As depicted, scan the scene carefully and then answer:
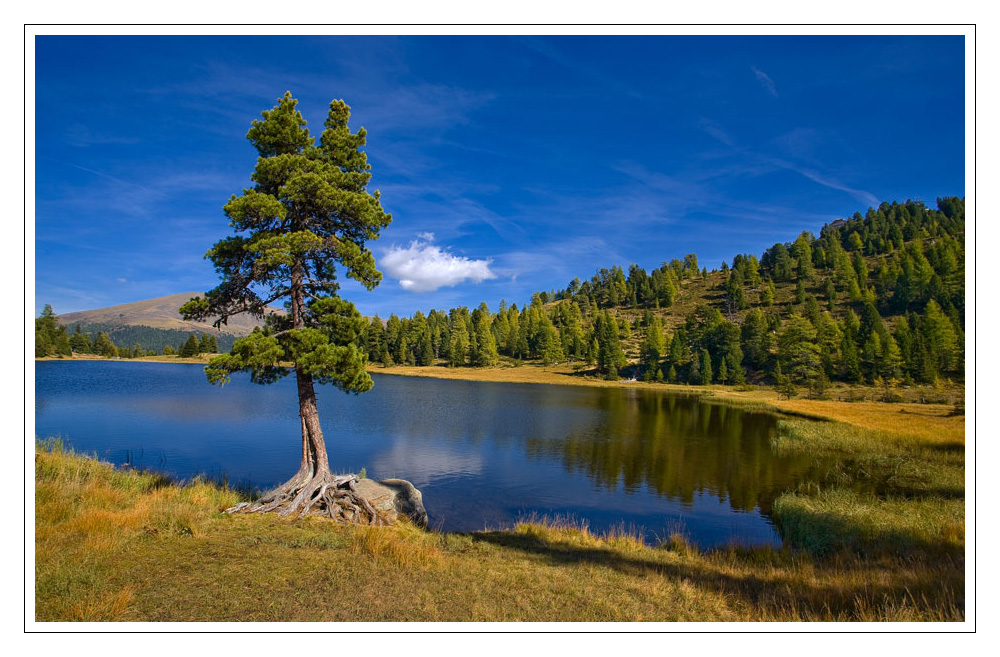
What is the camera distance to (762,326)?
4023 inches

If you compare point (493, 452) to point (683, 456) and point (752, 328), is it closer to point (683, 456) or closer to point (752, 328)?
point (683, 456)

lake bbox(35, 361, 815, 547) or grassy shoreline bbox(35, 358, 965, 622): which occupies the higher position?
grassy shoreline bbox(35, 358, 965, 622)

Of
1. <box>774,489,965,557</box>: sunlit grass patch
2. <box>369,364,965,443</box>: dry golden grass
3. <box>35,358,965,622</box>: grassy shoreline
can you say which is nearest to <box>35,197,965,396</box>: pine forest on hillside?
<box>369,364,965,443</box>: dry golden grass

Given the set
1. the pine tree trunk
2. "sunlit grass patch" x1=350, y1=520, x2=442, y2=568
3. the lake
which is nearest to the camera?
"sunlit grass patch" x1=350, y1=520, x2=442, y2=568

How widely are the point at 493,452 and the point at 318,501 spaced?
16.6 metres

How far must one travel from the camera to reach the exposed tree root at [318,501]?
13625 mm

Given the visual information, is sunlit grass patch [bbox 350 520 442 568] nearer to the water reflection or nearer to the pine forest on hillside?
the water reflection

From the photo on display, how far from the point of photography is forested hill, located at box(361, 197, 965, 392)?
8250 centimetres

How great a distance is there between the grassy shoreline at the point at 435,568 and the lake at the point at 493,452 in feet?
12.2

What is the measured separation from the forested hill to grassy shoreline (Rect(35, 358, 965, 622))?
6929cm

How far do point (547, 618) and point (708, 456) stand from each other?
26.3 meters

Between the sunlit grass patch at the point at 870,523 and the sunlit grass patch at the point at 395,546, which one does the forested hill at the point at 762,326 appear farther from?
the sunlit grass patch at the point at 395,546

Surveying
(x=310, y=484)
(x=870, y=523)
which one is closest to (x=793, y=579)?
(x=870, y=523)
